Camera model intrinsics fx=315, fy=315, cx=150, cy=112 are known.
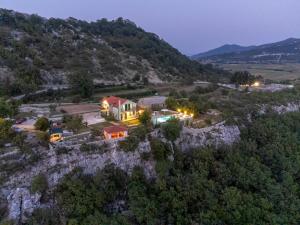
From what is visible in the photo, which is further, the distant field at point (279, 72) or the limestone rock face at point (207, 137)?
the distant field at point (279, 72)

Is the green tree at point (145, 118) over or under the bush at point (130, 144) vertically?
over

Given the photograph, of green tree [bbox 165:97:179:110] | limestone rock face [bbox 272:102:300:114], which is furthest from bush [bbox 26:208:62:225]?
limestone rock face [bbox 272:102:300:114]

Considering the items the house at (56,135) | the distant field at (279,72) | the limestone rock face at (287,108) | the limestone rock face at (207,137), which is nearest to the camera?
the house at (56,135)

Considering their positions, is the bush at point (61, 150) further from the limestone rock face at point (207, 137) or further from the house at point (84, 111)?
the limestone rock face at point (207, 137)

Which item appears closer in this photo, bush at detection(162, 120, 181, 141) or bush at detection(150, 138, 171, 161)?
bush at detection(150, 138, 171, 161)

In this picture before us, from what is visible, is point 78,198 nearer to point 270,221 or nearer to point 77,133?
point 77,133

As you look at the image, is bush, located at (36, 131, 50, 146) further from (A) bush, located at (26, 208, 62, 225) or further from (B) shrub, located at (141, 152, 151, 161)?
(B) shrub, located at (141, 152, 151, 161)

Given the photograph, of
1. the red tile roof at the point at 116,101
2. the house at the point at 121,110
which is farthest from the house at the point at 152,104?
the red tile roof at the point at 116,101
